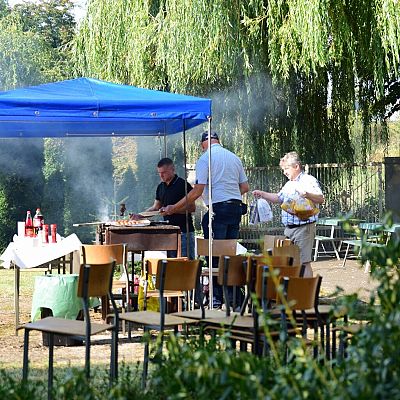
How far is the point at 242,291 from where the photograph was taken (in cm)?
1145

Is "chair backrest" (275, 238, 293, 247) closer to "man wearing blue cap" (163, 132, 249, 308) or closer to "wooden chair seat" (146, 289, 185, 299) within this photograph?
"wooden chair seat" (146, 289, 185, 299)

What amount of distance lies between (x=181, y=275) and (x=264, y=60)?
9.32 m

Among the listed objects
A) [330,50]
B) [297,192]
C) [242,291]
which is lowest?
[242,291]

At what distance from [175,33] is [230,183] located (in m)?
Result: 4.91

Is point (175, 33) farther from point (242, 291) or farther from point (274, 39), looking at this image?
point (242, 291)

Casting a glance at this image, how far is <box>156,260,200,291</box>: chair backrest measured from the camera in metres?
7.39

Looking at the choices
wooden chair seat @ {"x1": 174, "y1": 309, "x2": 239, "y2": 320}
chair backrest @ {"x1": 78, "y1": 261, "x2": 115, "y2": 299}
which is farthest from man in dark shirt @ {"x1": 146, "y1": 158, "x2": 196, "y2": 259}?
chair backrest @ {"x1": 78, "y1": 261, "x2": 115, "y2": 299}

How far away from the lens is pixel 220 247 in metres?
10.6

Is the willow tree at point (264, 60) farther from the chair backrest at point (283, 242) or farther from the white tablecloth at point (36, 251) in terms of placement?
the white tablecloth at point (36, 251)

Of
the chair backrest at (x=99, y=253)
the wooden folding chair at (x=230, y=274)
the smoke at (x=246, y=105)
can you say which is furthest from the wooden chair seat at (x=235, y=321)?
the smoke at (x=246, y=105)

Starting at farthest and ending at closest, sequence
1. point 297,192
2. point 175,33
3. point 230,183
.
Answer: point 175,33 → point 230,183 → point 297,192

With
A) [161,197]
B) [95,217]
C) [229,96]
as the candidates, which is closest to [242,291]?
[161,197]

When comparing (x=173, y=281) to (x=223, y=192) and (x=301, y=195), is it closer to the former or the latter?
(x=301, y=195)

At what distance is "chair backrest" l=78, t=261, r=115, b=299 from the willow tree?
24.5ft
